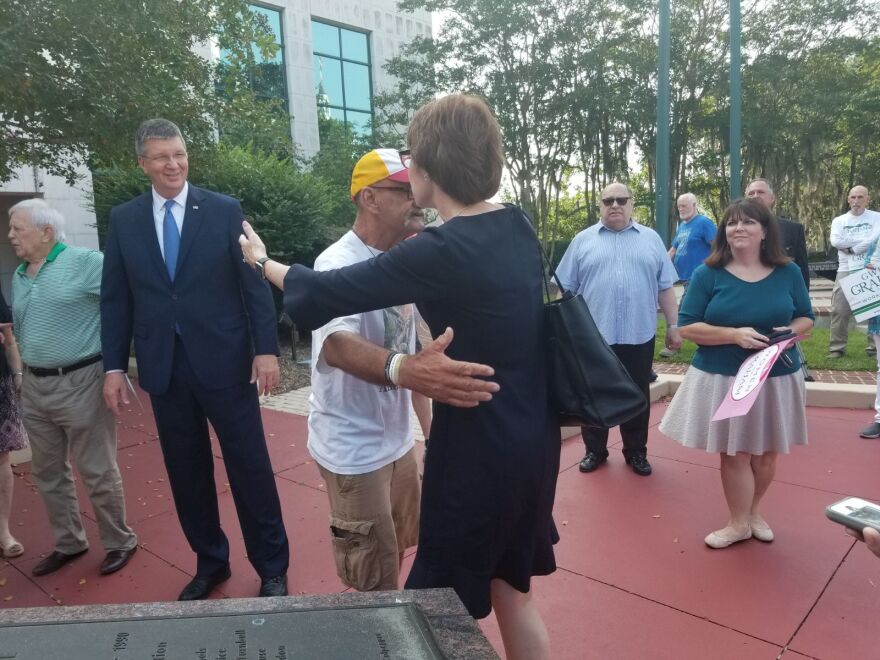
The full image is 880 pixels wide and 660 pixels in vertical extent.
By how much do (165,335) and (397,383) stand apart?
1.64 metres

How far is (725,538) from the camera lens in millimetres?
3527

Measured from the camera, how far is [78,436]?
11.3 feet

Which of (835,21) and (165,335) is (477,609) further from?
(835,21)

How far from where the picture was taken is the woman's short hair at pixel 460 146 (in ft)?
5.52

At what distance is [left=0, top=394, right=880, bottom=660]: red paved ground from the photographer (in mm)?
2787

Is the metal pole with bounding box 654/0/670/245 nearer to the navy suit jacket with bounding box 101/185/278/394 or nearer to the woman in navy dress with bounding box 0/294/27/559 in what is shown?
the navy suit jacket with bounding box 101/185/278/394

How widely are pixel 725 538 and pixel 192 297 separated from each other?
3004 millimetres

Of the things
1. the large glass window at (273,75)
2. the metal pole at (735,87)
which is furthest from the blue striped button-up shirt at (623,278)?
the large glass window at (273,75)

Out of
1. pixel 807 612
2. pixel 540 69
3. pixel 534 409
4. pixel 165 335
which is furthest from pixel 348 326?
pixel 540 69

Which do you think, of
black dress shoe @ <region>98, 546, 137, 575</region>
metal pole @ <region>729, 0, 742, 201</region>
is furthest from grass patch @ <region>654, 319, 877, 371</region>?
black dress shoe @ <region>98, 546, 137, 575</region>

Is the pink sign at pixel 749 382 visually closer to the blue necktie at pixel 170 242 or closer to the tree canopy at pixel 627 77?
the blue necktie at pixel 170 242

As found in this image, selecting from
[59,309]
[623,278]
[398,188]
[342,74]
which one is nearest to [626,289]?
[623,278]

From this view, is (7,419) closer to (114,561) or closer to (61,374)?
(61,374)

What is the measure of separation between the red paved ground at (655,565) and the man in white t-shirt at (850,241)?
3.00m
